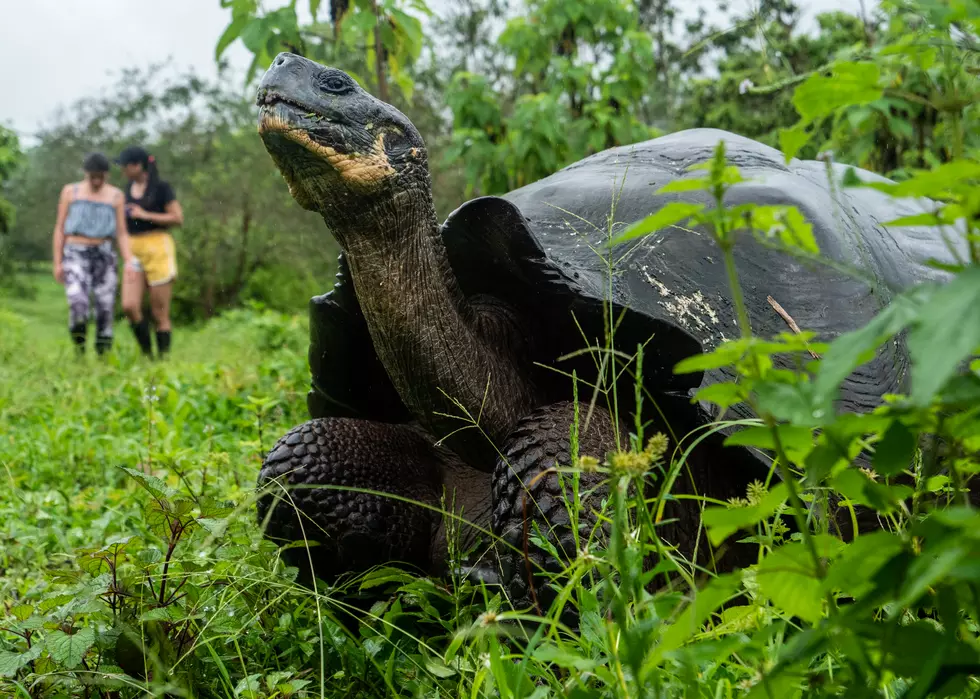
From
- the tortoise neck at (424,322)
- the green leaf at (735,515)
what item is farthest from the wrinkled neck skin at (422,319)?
the green leaf at (735,515)

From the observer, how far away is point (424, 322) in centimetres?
221

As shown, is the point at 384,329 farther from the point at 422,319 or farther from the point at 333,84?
the point at 333,84

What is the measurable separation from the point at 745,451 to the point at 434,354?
734 mm

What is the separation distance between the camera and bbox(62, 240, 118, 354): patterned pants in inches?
296

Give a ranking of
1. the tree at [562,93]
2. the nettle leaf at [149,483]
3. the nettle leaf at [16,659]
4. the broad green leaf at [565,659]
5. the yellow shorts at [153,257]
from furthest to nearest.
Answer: the yellow shorts at [153,257] → the tree at [562,93] → the nettle leaf at [149,483] → the nettle leaf at [16,659] → the broad green leaf at [565,659]

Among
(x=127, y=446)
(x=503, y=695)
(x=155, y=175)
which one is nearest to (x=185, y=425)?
(x=127, y=446)

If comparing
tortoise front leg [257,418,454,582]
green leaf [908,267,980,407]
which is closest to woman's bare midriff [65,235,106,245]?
tortoise front leg [257,418,454,582]

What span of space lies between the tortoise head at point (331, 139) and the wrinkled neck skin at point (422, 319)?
0.03 metres

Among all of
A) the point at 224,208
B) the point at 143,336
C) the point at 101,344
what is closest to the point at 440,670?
the point at 101,344

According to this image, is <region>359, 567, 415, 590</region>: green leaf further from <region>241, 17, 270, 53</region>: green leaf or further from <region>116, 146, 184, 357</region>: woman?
<region>116, 146, 184, 357</region>: woman

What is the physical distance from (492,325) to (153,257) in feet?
20.2

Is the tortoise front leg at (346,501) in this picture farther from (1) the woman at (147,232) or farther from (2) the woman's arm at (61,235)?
(2) the woman's arm at (61,235)

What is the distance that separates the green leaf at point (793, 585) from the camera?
3.11 feet

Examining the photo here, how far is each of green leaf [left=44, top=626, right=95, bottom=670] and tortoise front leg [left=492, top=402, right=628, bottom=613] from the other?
74cm
